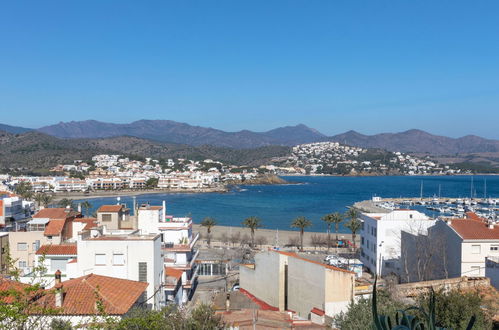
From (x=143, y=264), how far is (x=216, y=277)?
464 inches

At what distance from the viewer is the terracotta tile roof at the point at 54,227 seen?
21.7 m

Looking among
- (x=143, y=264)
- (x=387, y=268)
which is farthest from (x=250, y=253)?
(x=143, y=264)

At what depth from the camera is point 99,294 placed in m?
10.3

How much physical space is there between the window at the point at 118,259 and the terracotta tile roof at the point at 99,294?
189 centimetres

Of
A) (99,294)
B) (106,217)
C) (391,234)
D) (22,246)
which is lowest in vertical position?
(391,234)

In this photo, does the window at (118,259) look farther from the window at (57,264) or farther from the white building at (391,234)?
the white building at (391,234)

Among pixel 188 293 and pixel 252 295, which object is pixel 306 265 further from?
pixel 188 293

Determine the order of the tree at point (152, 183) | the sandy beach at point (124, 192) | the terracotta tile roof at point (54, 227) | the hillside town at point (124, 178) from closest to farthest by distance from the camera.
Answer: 1. the terracotta tile roof at point (54, 227)
2. the sandy beach at point (124, 192)
3. the hillside town at point (124, 178)
4. the tree at point (152, 183)

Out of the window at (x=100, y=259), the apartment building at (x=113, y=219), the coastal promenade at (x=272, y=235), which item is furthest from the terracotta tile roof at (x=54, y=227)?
the coastal promenade at (x=272, y=235)

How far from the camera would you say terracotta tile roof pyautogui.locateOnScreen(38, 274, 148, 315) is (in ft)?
32.2

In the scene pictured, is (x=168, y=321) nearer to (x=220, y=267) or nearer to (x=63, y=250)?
(x=63, y=250)

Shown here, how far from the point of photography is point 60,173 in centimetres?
13262

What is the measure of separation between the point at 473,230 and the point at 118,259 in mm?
14420

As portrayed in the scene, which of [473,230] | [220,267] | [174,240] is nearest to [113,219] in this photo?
[174,240]
